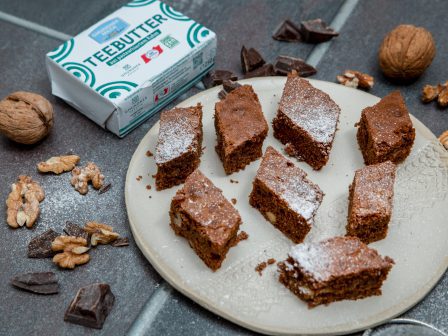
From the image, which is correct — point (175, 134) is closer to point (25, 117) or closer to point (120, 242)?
point (120, 242)

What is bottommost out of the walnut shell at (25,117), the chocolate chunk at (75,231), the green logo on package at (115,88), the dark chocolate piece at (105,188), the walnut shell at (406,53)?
the chocolate chunk at (75,231)

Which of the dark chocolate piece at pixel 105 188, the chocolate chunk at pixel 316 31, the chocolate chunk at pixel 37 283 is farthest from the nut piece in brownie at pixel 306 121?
the chocolate chunk at pixel 37 283

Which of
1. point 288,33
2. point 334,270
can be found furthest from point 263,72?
point 334,270

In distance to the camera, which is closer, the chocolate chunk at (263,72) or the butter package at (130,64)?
the butter package at (130,64)

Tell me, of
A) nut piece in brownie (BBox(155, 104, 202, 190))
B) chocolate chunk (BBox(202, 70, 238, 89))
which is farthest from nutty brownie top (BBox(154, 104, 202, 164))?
chocolate chunk (BBox(202, 70, 238, 89))

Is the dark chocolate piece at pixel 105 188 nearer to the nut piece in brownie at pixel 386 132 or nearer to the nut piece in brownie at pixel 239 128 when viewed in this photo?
the nut piece in brownie at pixel 239 128

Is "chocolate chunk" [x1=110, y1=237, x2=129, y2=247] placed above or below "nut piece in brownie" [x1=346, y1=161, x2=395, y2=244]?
below

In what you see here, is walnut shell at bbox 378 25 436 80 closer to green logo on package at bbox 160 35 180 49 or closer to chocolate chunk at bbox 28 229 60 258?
green logo on package at bbox 160 35 180 49
